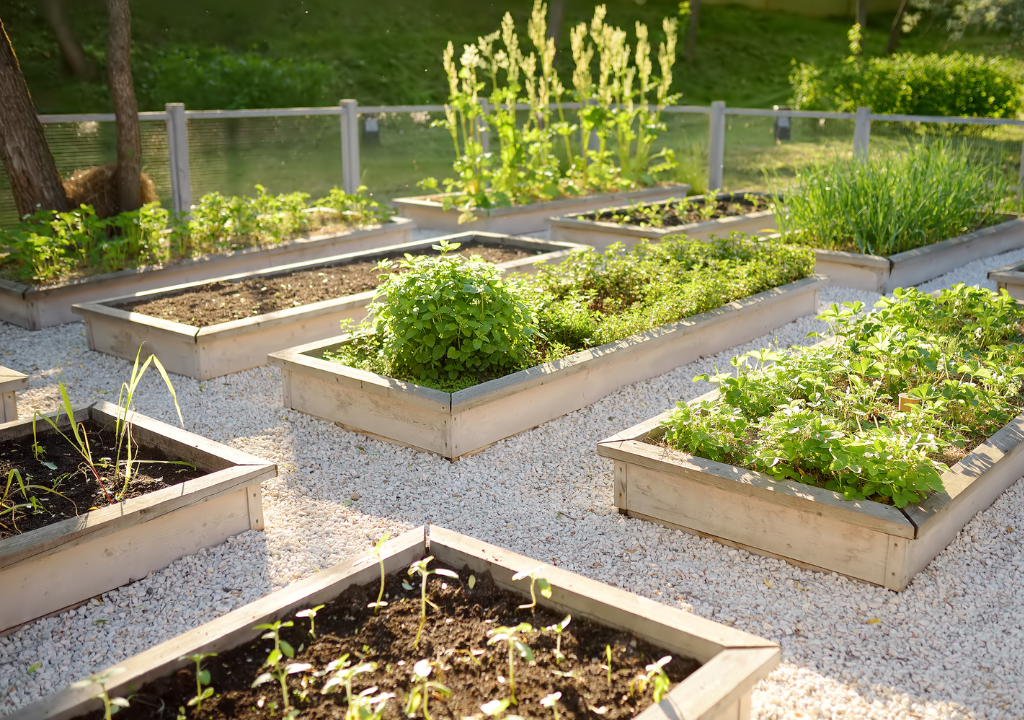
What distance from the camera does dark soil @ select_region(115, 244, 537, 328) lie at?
5.97 meters

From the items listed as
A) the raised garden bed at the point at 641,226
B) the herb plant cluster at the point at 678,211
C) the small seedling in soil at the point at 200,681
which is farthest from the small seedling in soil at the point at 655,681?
the herb plant cluster at the point at 678,211

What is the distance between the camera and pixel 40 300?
257 inches

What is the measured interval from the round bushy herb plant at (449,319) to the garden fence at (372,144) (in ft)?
17.0

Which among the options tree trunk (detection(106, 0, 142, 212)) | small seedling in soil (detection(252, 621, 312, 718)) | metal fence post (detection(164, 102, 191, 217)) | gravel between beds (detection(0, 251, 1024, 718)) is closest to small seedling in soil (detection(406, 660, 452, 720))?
small seedling in soil (detection(252, 621, 312, 718))

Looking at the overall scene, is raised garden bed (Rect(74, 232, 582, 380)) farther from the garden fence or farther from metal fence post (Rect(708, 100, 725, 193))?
metal fence post (Rect(708, 100, 725, 193))

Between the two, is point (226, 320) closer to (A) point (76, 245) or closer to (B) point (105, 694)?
(A) point (76, 245)

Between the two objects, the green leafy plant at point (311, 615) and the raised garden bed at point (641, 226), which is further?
the raised garden bed at point (641, 226)

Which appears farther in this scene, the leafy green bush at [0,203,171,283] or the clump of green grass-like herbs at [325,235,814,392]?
the leafy green bush at [0,203,171,283]

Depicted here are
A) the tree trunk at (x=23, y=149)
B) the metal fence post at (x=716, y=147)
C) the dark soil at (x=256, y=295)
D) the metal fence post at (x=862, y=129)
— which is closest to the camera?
the dark soil at (x=256, y=295)

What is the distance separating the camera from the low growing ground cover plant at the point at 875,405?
326cm

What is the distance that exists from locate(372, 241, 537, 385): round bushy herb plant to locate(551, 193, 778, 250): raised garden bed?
4063 millimetres

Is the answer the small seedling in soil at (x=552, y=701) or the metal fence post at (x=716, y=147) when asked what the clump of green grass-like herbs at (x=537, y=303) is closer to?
the small seedling in soil at (x=552, y=701)

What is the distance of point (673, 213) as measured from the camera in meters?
9.34

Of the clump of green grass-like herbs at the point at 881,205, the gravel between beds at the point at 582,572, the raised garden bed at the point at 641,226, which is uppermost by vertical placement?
the clump of green grass-like herbs at the point at 881,205
